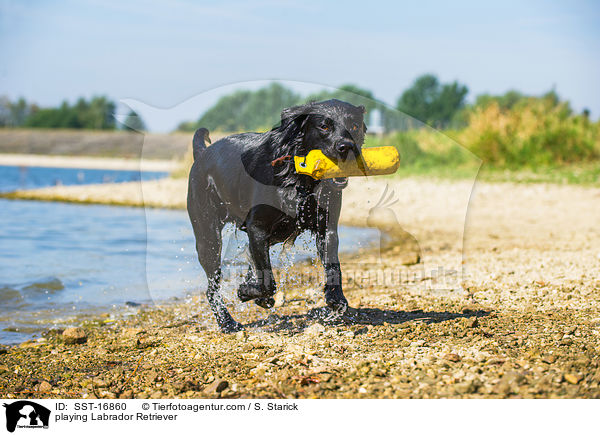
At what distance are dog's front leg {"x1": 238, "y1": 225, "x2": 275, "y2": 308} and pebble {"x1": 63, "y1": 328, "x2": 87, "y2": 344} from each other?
1.74 m

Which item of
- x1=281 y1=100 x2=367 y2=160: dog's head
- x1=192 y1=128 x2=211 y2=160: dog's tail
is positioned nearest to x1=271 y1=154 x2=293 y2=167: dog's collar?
x1=281 y1=100 x2=367 y2=160: dog's head

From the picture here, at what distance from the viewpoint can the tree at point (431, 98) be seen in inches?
2264

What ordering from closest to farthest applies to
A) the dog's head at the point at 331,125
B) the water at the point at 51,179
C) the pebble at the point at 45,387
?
the pebble at the point at 45,387
the dog's head at the point at 331,125
the water at the point at 51,179

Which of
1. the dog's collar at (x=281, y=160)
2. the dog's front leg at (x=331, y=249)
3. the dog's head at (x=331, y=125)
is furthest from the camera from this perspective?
the dog's front leg at (x=331, y=249)

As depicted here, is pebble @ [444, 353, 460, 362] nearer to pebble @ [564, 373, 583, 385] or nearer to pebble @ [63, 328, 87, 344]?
pebble @ [564, 373, 583, 385]

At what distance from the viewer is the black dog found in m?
4.32

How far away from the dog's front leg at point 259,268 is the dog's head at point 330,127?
75cm

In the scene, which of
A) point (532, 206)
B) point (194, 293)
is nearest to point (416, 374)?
point (194, 293)

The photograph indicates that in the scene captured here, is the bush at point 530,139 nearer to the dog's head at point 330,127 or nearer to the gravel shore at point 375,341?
the gravel shore at point 375,341

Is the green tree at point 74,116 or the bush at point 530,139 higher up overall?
the green tree at point 74,116

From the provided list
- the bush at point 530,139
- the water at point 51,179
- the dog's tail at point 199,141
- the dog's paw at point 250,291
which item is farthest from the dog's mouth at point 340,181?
the bush at point 530,139

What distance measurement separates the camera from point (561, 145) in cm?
1845

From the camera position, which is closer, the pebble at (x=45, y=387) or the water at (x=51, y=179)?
the pebble at (x=45, y=387)
